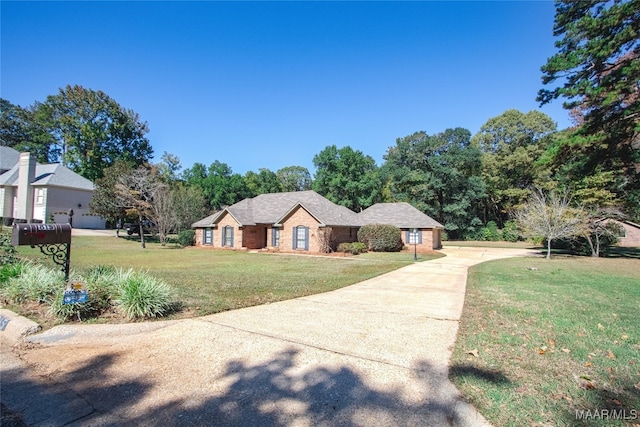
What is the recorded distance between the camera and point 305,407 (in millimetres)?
3068

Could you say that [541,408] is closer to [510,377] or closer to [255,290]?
[510,377]

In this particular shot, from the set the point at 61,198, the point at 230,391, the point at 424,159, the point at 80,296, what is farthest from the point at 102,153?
the point at 230,391

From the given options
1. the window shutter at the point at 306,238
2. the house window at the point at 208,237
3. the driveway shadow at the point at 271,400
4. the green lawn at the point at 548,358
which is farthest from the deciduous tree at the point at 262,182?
the driveway shadow at the point at 271,400

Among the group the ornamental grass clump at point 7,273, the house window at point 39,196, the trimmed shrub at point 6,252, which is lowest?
the ornamental grass clump at point 7,273

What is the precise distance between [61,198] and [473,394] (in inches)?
1578

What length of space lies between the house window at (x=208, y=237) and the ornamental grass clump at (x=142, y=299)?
2312 cm

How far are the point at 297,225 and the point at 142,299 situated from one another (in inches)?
759

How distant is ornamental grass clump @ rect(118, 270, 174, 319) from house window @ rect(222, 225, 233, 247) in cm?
2127

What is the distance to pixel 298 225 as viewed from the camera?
81.2ft

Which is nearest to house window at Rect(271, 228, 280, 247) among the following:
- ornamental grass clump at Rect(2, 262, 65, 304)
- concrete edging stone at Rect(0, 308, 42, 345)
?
ornamental grass clump at Rect(2, 262, 65, 304)

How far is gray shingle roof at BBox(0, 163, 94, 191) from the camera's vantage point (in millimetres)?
31356

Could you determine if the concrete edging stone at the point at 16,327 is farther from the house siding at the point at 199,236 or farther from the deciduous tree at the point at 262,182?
the deciduous tree at the point at 262,182

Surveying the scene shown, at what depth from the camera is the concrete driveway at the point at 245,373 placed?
2.94 meters

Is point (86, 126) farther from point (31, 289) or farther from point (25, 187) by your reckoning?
point (31, 289)
